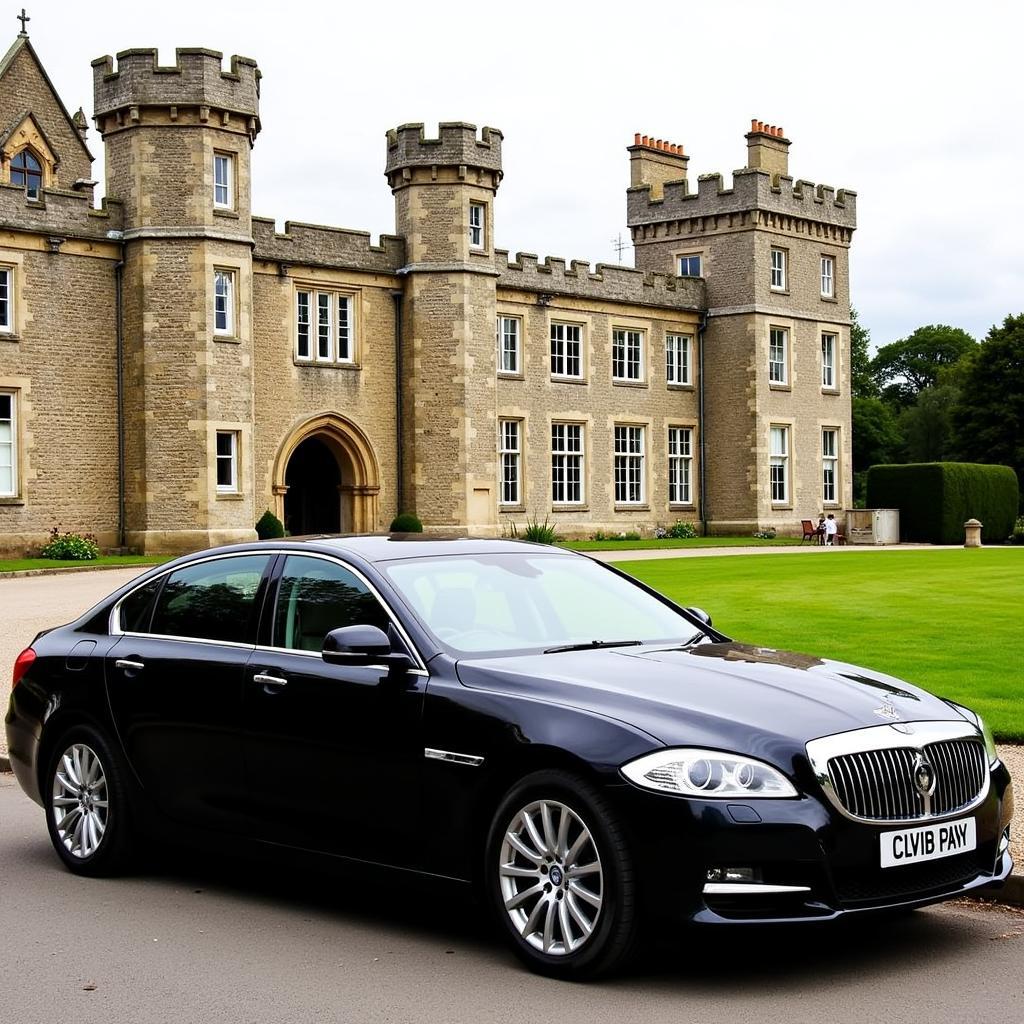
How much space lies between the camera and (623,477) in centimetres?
4578

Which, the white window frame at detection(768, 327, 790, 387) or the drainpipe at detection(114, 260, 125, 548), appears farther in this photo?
the white window frame at detection(768, 327, 790, 387)

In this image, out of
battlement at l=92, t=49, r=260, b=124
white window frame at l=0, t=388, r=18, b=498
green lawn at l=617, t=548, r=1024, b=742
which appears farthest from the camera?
battlement at l=92, t=49, r=260, b=124

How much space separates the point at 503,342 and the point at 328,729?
37.0 meters

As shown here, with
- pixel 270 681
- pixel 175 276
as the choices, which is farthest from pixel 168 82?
pixel 270 681

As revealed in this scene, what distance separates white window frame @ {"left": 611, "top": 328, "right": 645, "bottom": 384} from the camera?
45688mm

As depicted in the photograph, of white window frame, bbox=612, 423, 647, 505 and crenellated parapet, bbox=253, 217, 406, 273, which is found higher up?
crenellated parapet, bbox=253, 217, 406, 273

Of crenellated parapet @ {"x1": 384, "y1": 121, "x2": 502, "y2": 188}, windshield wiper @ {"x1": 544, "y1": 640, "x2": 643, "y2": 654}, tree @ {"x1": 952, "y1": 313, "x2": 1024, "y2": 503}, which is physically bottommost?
windshield wiper @ {"x1": 544, "y1": 640, "x2": 643, "y2": 654}

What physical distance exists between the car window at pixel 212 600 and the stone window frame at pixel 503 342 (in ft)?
116

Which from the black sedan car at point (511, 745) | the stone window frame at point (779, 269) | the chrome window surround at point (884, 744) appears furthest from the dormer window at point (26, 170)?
the chrome window surround at point (884, 744)

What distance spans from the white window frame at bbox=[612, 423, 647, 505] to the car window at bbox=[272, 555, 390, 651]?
128 ft

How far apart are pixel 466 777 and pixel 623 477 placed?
133ft

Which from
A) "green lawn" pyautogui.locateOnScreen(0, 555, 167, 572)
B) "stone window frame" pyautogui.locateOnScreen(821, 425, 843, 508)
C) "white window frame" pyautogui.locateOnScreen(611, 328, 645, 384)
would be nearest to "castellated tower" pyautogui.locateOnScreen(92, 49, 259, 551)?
"green lawn" pyautogui.locateOnScreen(0, 555, 167, 572)

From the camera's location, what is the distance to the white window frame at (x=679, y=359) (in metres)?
47.1

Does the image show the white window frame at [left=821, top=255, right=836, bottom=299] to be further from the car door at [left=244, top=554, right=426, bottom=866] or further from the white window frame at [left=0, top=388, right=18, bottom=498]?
the car door at [left=244, top=554, right=426, bottom=866]
